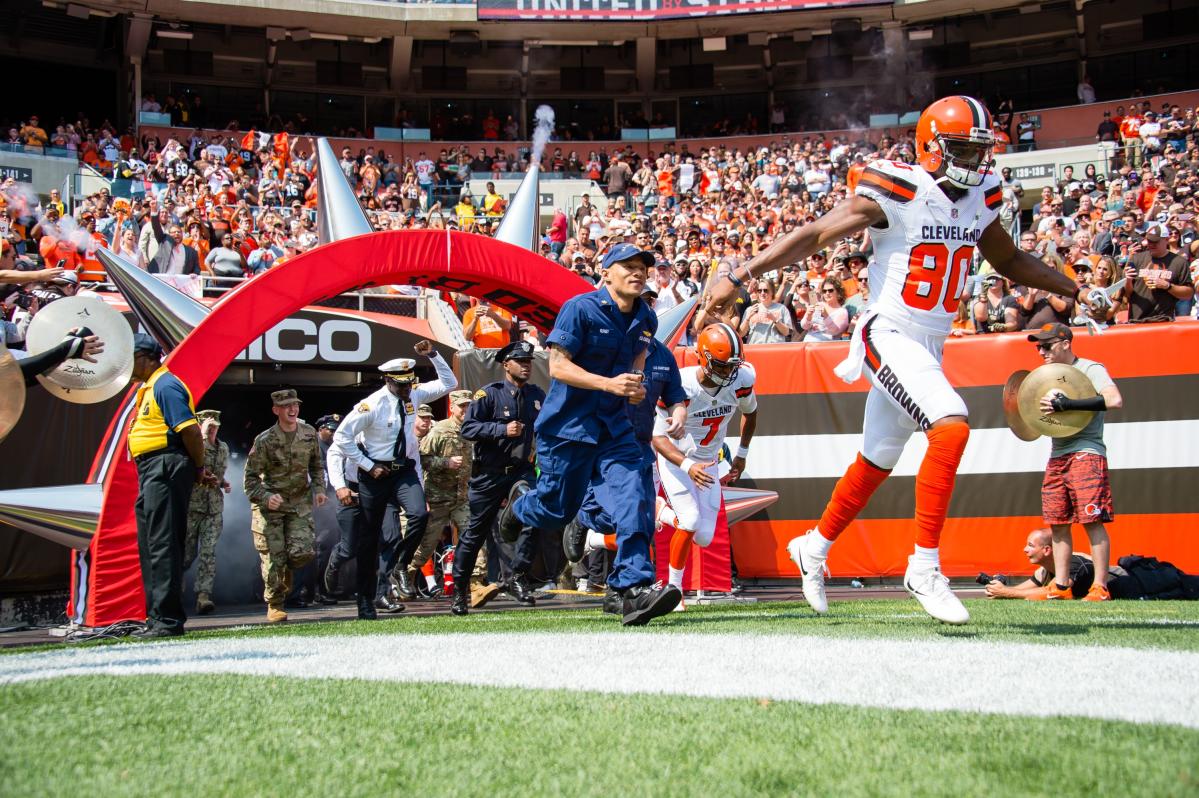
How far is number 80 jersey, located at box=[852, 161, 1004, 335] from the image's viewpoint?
225 inches

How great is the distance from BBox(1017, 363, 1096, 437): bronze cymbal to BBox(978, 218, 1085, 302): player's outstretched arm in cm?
240

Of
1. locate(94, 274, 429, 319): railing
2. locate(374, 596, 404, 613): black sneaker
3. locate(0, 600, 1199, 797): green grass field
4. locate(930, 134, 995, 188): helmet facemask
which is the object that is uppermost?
locate(94, 274, 429, 319): railing

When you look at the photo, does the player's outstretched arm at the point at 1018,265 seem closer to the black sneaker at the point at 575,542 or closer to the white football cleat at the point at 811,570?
the white football cleat at the point at 811,570

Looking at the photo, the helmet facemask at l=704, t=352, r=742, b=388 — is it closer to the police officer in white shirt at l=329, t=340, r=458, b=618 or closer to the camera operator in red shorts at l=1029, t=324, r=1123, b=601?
the camera operator in red shorts at l=1029, t=324, r=1123, b=601

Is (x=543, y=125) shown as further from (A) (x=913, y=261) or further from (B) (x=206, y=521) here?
(A) (x=913, y=261)

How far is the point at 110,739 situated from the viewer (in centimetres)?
318

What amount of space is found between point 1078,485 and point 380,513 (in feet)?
18.4

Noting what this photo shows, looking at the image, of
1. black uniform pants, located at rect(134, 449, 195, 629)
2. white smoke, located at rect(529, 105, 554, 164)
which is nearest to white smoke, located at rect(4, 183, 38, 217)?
black uniform pants, located at rect(134, 449, 195, 629)

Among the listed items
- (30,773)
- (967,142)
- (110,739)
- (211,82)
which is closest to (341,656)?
(110,739)

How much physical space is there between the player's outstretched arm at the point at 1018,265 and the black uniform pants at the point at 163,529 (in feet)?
17.0

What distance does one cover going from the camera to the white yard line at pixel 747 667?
351 cm

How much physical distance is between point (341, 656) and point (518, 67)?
32639 mm

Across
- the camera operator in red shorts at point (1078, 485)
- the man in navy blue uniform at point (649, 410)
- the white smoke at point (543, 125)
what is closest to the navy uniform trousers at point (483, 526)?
the man in navy blue uniform at point (649, 410)

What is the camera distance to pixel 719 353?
8773mm
